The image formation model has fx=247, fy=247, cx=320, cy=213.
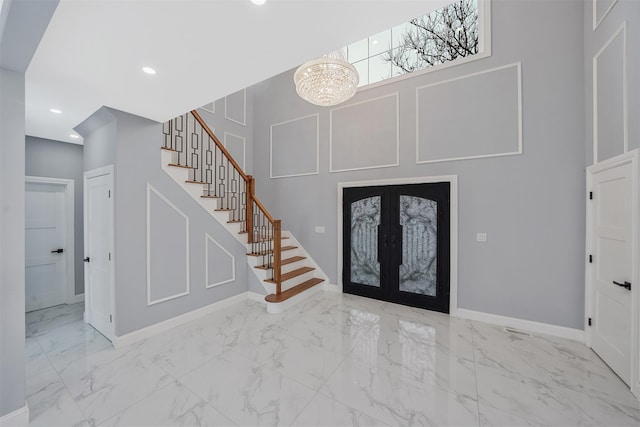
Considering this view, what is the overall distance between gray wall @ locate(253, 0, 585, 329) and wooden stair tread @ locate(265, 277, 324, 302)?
241cm

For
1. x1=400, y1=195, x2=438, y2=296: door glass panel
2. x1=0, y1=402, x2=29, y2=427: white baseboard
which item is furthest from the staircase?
x1=0, y1=402, x2=29, y2=427: white baseboard

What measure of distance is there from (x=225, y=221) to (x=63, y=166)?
282 cm

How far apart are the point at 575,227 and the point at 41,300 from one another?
7.63 metres

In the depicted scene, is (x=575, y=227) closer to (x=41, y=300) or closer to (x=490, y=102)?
(x=490, y=102)

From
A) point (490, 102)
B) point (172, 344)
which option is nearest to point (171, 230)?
point (172, 344)

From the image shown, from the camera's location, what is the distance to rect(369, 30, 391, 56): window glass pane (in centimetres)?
463

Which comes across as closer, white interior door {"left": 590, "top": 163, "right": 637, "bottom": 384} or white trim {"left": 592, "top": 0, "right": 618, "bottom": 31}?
white interior door {"left": 590, "top": 163, "right": 637, "bottom": 384}

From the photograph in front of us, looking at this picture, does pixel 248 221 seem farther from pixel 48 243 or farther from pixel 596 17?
pixel 596 17

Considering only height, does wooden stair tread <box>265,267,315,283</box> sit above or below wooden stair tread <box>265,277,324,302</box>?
above

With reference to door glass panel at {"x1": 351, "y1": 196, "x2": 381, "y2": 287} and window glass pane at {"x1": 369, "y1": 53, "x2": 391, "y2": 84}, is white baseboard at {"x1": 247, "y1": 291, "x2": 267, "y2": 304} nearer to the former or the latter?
door glass panel at {"x1": 351, "y1": 196, "x2": 381, "y2": 287}

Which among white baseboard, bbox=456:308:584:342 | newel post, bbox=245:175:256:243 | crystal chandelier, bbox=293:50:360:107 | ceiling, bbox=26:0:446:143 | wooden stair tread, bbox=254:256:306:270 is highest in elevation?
crystal chandelier, bbox=293:50:360:107

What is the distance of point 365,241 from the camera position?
14.8ft

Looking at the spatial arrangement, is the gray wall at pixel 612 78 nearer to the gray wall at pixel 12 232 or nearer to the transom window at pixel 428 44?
the transom window at pixel 428 44

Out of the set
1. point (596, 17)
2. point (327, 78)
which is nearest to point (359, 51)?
point (327, 78)
